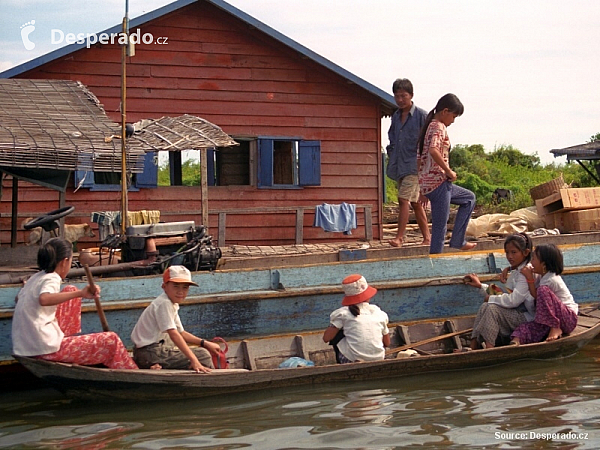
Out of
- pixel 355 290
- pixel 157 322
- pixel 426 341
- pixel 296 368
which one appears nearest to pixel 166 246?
pixel 157 322

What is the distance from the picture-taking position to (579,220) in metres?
13.2

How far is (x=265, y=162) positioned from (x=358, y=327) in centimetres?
769

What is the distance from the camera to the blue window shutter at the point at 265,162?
48.4 feet

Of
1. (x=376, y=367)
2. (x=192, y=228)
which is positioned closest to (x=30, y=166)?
(x=192, y=228)

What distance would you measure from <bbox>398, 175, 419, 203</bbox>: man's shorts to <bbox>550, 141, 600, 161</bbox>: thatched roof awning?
34.7 feet

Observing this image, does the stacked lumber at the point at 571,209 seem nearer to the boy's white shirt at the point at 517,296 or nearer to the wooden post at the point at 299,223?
the wooden post at the point at 299,223

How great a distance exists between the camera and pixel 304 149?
15.0 metres

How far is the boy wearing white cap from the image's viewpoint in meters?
6.80

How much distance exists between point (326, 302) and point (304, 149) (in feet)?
21.3

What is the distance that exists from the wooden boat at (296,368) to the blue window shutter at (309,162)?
6401mm

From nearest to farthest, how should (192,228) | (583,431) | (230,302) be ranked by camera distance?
(583,431) → (230,302) → (192,228)

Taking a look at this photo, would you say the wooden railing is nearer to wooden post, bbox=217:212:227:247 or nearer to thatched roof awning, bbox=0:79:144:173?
wooden post, bbox=217:212:227:247

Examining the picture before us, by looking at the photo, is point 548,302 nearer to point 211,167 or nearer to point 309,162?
point 309,162

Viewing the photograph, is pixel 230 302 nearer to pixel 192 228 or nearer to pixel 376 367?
pixel 192 228
